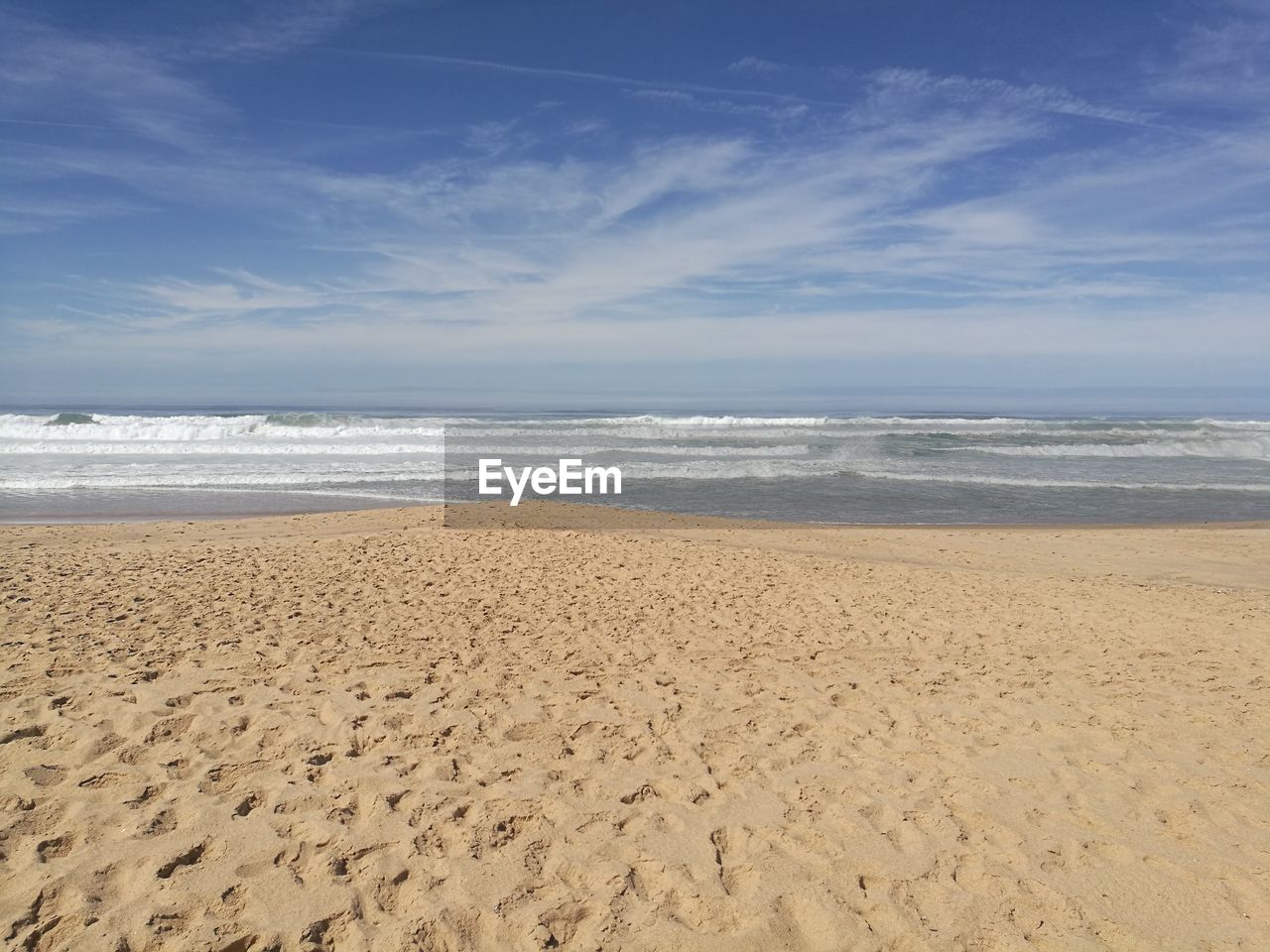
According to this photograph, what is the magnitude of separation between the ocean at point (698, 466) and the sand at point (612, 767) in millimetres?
8838

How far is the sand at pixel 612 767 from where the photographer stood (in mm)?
→ 3074

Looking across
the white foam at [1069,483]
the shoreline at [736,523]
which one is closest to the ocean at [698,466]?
the white foam at [1069,483]

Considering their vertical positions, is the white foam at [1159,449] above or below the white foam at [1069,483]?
above

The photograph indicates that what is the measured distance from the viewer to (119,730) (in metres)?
4.31

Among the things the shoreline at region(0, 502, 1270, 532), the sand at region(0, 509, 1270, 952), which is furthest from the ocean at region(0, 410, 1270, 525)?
the sand at region(0, 509, 1270, 952)

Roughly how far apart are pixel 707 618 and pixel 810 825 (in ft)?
11.5

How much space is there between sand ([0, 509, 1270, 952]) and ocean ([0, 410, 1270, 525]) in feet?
29.0

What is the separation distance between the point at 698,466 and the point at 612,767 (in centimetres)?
1981

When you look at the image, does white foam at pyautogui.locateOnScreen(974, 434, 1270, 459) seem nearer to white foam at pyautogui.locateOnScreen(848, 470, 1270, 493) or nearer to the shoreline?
white foam at pyautogui.locateOnScreen(848, 470, 1270, 493)

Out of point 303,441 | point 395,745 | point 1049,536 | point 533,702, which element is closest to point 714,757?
point 533,702

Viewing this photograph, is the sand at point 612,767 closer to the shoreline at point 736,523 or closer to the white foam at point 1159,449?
the shoreline at point 736,523

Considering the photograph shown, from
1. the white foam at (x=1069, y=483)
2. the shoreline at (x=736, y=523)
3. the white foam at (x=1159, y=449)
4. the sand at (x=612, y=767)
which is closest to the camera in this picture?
the sand at (x=612, y=767)

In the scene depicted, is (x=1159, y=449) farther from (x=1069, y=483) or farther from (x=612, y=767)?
(x=612, y=767)

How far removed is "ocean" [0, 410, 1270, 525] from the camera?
1647 centimetres
